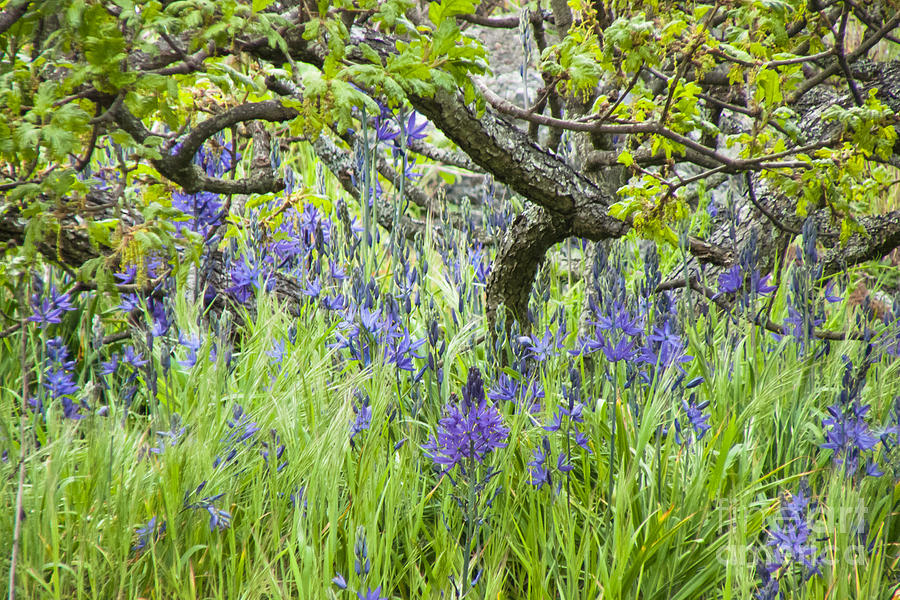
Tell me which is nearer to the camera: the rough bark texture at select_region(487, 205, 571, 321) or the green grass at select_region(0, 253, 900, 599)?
the green grass at select_region(0, 253, 900, 599)

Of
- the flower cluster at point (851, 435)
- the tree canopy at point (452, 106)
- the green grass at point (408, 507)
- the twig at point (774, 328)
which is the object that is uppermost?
the tree canopy at point (452, 106)

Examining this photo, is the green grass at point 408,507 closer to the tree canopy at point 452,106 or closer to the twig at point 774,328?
the twig at point 774,328

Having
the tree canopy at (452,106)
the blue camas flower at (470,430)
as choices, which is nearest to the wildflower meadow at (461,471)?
the blue camas flower at (470,430)

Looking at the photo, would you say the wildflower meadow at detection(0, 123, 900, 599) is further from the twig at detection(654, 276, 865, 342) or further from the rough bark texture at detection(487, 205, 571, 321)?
the rough bark texture at detection(487, 205, 571, 321)

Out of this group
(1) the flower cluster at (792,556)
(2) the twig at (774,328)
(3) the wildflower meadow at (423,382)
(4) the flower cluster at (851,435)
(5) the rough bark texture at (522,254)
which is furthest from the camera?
(5) the rough bark texture at (522,254)

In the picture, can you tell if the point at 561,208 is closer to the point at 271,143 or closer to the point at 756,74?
the point at 756,74

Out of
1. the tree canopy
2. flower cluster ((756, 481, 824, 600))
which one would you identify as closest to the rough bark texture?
the tree canopy

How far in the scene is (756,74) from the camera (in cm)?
210

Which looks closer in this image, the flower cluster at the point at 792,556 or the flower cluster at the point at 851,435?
the flower cluster at the point at 792,556

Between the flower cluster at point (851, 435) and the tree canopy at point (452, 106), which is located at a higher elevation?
the tree canopy at point (452, 106)

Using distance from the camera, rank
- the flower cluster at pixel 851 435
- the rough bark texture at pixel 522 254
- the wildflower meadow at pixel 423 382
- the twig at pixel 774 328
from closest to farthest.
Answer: the wildflower meadow at pixel 423 382, the flower cluster at pixel 851 435, the twig at pixel 774 328, the rough bark texture at pixel 522 254

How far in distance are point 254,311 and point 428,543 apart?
1.77 m

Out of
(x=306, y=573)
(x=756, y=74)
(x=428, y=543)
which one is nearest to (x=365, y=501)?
(x=306, y=573)

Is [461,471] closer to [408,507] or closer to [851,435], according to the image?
[408,507]
